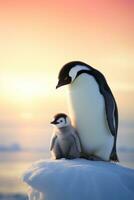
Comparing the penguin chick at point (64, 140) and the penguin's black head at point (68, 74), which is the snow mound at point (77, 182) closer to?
the penguin chick at point (64, 140)

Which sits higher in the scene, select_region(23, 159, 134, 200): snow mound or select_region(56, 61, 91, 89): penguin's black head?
select_region(56, 61, 91, 89): penguin's black head

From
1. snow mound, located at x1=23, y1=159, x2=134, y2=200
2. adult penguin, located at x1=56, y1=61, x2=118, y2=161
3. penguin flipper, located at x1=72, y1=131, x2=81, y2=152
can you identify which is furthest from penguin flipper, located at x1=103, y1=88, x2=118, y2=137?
snow mound, located at x1=23, y1=159, x2=134, y2=200

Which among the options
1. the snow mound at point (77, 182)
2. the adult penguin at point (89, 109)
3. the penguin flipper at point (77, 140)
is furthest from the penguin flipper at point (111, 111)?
the snow mound at point (77, 182)

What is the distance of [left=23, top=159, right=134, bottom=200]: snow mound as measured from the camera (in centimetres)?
238

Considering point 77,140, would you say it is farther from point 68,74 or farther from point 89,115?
point 68,74

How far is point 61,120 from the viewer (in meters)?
2.55

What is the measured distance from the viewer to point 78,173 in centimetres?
242

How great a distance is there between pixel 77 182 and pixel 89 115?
359mm

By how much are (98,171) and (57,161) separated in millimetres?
169

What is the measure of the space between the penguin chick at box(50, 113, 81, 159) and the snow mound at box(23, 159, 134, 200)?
0.11 metres

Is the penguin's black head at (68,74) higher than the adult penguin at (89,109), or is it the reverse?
the penguin's black head at (68,74)

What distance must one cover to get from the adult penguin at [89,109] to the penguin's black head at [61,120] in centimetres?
13

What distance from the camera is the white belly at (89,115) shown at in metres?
2.67

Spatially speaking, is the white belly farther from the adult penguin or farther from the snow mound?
the snow mound
